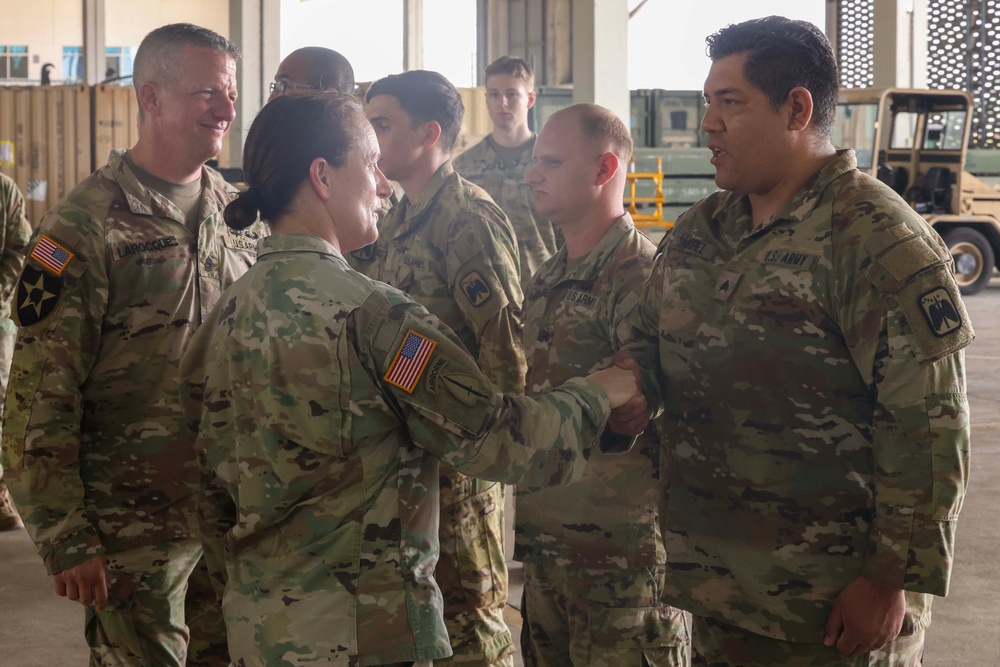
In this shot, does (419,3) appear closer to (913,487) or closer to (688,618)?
(688,618)

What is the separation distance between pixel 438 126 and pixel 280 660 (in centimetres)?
167

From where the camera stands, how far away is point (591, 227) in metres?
2.68

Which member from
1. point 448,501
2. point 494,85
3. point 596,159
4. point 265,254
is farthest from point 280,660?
point 494,85

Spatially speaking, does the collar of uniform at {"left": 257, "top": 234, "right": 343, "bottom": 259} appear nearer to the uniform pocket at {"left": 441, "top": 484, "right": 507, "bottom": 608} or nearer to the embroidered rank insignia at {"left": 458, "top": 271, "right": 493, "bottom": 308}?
the embroidered rank insignia at {"left": 458, "top": 271, "right": 493, "bottom": 308}

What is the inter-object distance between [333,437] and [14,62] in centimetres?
2474

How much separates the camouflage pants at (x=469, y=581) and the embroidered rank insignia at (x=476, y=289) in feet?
1.47

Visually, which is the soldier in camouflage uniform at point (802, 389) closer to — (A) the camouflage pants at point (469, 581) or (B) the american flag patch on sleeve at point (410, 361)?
(B) the american flag patch on sleeve at point (410, 361)

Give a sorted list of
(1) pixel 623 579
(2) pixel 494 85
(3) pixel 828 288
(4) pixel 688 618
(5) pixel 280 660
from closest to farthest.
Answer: (5) pixel 280 660 → (3) pixel 828 288 → (1) pixel 623 579 → (4) pixel 688 618 → (2) pixel 494 85

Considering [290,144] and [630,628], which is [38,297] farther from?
[630,628]

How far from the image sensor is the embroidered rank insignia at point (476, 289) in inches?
108

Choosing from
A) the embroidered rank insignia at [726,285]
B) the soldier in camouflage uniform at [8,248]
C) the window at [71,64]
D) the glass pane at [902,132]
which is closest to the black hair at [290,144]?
the embroidered rank insignia at [726,285]

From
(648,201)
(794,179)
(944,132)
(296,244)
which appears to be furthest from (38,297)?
(944,132)

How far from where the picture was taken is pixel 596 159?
271 centimetres

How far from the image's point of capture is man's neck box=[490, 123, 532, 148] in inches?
220
